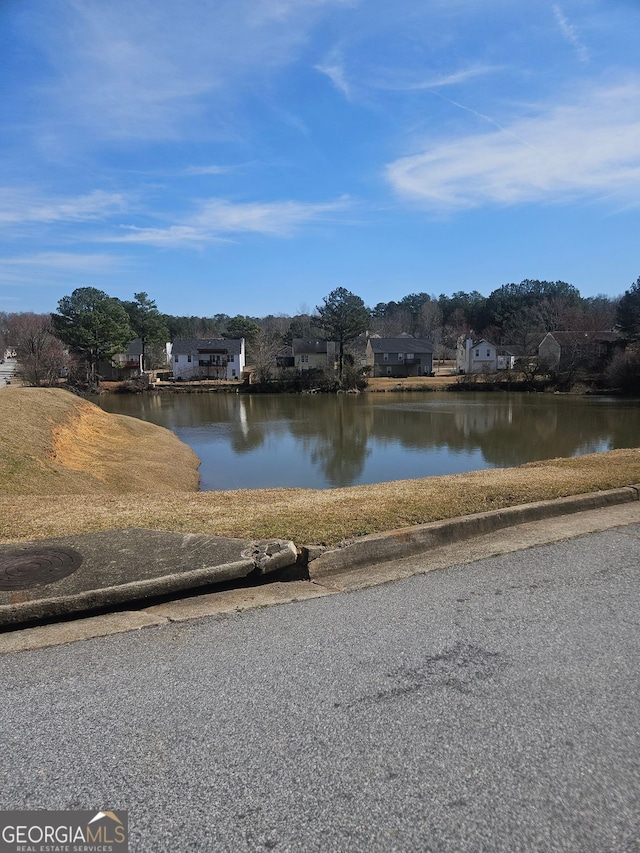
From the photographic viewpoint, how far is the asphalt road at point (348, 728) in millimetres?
2230

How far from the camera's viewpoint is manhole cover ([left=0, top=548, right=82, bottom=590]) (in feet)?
14.9

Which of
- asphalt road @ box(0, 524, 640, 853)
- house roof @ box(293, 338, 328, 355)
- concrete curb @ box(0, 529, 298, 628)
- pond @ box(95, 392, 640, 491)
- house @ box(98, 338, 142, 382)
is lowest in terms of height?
pond @ box(95, 392, 640, 491)

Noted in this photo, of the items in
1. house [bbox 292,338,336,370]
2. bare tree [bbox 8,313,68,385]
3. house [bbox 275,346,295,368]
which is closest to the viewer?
bare tree [bbox 8,313,68,385]

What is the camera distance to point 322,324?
72000mm

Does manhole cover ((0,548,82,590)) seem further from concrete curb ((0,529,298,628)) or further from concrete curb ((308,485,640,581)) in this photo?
concrete curb ((308,485,640,581))

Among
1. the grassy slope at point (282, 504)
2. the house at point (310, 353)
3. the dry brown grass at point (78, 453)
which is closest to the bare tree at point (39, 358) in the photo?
the dry brown grass at point (78, 453)

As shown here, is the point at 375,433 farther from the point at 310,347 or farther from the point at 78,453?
the point at 310,347

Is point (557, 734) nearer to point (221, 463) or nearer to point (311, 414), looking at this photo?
point (221, 463)

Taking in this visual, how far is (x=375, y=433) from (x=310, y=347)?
173 feet

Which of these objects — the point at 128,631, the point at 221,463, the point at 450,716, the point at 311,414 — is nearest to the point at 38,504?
the point at 128,631

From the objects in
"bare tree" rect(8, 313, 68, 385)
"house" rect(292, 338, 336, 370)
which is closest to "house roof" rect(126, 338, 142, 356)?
"bare tree" rect(8, 313, 68, 385)

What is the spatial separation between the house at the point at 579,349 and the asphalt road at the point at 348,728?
6628 cm

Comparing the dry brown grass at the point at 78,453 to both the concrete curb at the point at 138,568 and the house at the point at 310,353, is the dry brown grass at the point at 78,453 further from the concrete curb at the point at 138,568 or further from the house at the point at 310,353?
the house at the point at 310,353

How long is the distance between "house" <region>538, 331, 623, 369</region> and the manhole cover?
6641 centimetres
